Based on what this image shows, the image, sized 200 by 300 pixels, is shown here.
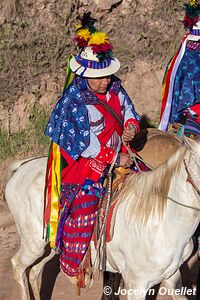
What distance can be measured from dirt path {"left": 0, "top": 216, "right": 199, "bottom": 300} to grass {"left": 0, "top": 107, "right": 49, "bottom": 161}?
1.43 metres

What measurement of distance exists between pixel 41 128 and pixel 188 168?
181 inches

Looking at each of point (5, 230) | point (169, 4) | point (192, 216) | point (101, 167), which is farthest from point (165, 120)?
point (169, 4)

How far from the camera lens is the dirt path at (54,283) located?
6824 millimetres

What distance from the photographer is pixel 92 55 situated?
18.1 feet

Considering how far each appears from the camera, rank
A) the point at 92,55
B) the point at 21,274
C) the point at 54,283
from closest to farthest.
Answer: the point at 92,55, the point at 21,274, the point at 54,283

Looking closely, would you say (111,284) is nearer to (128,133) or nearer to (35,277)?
(35,277)

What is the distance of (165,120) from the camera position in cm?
639

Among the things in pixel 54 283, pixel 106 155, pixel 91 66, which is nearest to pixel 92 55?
pixel 91 66

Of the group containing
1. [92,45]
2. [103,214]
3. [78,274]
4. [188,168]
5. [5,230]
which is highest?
[92,45]

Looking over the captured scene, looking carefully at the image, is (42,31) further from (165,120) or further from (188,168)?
(188,168)

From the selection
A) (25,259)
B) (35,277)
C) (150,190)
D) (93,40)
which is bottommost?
(35,277)

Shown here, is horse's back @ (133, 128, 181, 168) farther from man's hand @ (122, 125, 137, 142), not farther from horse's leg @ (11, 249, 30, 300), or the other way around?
horse's leg @ (11, 249, 30, 300)

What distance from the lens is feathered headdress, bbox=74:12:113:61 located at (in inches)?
213

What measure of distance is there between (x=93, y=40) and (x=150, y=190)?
1240mm
